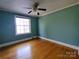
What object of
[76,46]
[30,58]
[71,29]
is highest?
[71,29]

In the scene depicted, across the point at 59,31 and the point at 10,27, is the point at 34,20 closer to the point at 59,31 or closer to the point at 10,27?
the point at 10,27

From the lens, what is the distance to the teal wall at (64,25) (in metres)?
3.22

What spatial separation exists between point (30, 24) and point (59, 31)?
2817 millimetres

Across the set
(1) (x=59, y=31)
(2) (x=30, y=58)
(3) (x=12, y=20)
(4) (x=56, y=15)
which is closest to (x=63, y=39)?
(1) (x=59, y=31)

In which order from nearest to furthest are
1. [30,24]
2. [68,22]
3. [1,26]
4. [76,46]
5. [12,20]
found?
[76,46]
[68,22]
[1,26]
[12,20]
[30,24]

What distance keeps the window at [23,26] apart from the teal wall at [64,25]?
5.70ft

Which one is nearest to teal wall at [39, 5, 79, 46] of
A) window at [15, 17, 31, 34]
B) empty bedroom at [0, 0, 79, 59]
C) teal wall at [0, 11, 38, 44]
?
empty bedroom at [0, 0, 79, 59]

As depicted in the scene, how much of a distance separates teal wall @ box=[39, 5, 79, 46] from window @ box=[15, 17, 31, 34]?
68.4 inches

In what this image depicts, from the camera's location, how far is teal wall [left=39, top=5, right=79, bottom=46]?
3.22 meters

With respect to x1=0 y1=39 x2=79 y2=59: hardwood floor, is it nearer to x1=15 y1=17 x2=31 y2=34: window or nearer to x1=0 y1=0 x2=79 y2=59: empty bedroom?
x1=0 y1=0 x2=79 y2=59: empty bedroom

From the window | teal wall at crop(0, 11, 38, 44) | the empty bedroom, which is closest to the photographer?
the empty bedroom

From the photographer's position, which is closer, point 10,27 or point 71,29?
point 71,29

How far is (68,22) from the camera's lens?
3.54 metres

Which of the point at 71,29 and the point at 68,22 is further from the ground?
the point at 68,22
